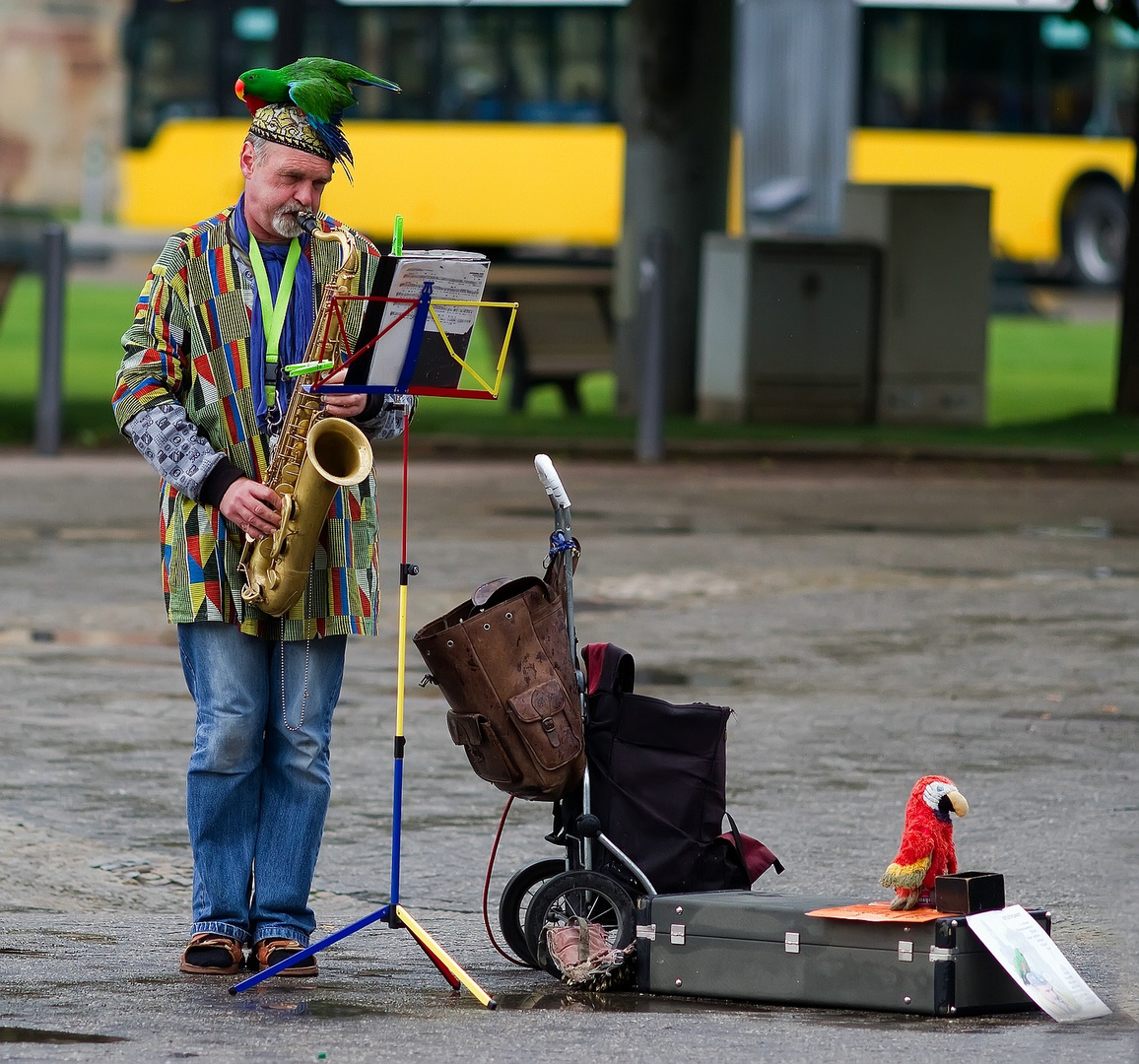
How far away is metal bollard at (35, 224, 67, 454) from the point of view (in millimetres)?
16547

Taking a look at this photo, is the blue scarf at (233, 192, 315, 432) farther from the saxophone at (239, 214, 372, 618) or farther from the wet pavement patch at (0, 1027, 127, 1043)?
the wet pavement patch at (0, 1027, 127, 1043)

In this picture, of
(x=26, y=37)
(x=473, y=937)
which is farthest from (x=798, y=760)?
(x=26, y=37)

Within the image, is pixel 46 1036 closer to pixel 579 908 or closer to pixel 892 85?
pixel 579 908

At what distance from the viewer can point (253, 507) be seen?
5086 millimetres

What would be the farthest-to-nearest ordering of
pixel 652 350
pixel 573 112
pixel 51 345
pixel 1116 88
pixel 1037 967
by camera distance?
pixel 1116 88, pixel 573 112, pixel 652 350, pixel 51 345, pixel 1037 967

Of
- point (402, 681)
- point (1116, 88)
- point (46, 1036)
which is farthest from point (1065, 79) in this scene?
point (46, 1036)

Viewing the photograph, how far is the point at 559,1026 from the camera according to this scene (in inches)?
189

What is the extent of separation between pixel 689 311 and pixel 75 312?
12525mm

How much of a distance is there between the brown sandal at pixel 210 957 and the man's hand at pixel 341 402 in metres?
1.16

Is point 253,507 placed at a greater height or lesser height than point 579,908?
greater

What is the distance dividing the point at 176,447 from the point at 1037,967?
2058 mm

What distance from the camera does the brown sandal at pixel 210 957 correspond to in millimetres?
5203

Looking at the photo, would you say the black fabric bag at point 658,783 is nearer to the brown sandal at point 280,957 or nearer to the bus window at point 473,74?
the brown sandal at point 280,957

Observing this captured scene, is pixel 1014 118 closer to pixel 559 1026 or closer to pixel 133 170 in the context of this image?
pixel 133 170
